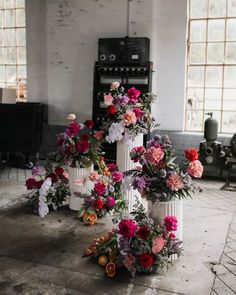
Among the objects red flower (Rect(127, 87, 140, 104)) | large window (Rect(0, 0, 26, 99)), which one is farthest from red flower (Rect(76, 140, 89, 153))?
large window (Rect(0, 0, 26, 99))

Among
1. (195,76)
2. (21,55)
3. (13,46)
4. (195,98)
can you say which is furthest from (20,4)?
(195,98)

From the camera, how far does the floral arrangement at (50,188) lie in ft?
14.0

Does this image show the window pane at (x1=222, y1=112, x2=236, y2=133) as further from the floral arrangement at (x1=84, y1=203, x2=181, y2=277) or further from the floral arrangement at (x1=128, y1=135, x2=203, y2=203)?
the floral arrangement at (x1=84, y1=203, x2=181, y2=277)

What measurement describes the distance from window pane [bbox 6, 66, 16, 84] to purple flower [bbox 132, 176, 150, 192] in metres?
5.64

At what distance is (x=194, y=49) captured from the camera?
6324mm

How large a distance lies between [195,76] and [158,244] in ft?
13.7

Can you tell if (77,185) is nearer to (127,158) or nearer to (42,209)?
(42,209)

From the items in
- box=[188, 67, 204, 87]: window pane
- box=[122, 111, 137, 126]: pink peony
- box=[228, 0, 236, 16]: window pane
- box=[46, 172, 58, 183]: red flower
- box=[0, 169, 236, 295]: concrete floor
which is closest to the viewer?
box=[0, 169, 236, 295]: concrete floor

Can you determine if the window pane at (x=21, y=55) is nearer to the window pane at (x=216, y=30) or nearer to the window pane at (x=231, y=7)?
the window pane at (x=216, y=30)

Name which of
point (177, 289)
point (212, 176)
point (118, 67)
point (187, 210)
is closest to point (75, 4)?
point (118, 67)

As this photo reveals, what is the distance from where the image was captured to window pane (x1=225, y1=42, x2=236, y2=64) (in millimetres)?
6102

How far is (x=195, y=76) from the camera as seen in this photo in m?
6.38

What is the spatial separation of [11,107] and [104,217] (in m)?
3.28

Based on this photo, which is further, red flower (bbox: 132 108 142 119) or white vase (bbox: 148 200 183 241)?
red flower (bbox: 132 108 142 119)
